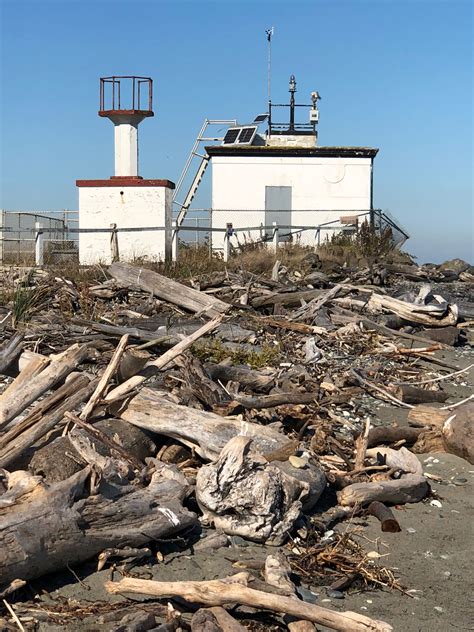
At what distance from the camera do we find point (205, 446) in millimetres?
5895

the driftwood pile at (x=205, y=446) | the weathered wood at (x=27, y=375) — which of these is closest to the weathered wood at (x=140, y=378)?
the driftwood pile at (x=205, y=446)

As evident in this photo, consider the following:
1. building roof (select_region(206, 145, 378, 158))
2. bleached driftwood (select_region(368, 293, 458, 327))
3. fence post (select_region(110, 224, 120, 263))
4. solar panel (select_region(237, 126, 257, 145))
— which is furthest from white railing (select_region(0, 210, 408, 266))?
bleached driftwood (select_region(368, 293, 458, 327))

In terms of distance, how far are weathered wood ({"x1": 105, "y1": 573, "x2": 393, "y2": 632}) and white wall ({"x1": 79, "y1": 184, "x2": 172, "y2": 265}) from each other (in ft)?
46.7

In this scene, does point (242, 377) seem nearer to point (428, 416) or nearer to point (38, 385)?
point (428, 416)

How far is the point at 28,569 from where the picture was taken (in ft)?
13.2

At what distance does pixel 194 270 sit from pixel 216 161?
556 inches

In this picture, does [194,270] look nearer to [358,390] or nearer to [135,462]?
[358,390]

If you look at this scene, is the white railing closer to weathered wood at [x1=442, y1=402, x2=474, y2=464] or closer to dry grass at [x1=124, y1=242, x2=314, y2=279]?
dry grass at [x1=124, y1=242, x2=314, y2=279]

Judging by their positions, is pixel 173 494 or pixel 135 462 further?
pixel 135 462

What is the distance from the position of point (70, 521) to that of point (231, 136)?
90.9 feet

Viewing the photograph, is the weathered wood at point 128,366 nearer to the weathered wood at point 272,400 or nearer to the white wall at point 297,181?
the weathered wood at point 272,400

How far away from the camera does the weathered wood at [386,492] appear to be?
575cm

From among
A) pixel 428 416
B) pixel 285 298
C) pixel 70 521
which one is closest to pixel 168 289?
pixel 285 298

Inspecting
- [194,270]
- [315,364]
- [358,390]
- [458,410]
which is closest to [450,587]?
[458,410]
